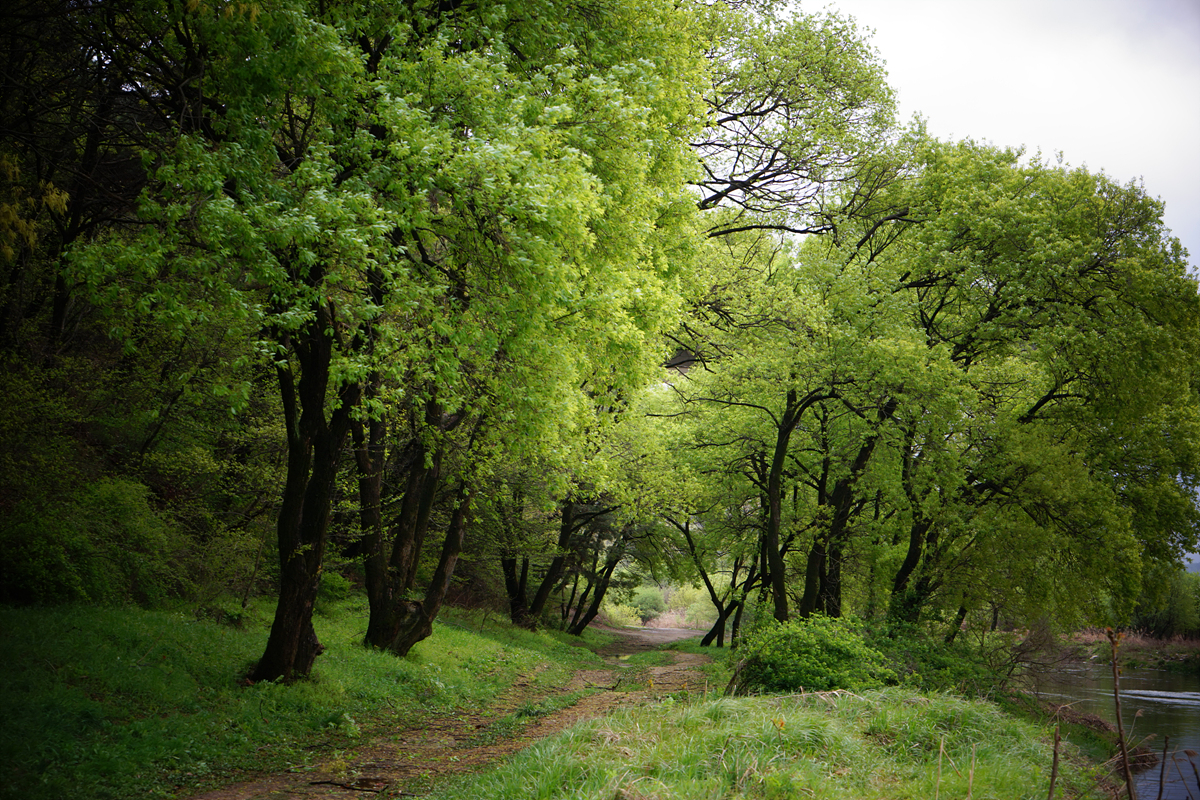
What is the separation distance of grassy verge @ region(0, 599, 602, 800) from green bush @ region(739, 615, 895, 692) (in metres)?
4.67

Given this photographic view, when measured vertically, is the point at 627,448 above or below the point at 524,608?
above

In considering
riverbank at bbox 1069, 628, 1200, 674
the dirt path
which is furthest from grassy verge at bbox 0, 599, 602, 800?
riverbank at bbox 1069, 628, 1200, 674

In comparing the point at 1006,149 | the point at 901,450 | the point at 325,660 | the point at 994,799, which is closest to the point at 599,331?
the point at 994,799

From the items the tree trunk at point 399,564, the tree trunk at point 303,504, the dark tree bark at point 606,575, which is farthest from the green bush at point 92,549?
the dark tree bark at point 606,575

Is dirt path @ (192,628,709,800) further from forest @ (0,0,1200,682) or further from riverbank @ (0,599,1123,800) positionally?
forest @ (0,0,1200,682)

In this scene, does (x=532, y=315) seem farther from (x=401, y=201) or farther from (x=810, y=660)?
(x=810, y=660)

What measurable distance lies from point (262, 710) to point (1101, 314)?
16551mm

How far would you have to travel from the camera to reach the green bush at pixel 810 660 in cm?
1062

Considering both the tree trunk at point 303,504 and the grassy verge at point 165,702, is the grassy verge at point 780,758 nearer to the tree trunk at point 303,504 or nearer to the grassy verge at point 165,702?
the grassy verge at point 165,702

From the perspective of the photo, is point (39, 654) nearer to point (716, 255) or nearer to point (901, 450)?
point (716, 255)

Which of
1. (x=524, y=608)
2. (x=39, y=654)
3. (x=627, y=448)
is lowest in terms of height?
(x=524, y=608)

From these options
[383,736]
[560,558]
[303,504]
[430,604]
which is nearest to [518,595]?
[560,558]

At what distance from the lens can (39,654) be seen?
7.45 meters

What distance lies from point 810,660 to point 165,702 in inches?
338
